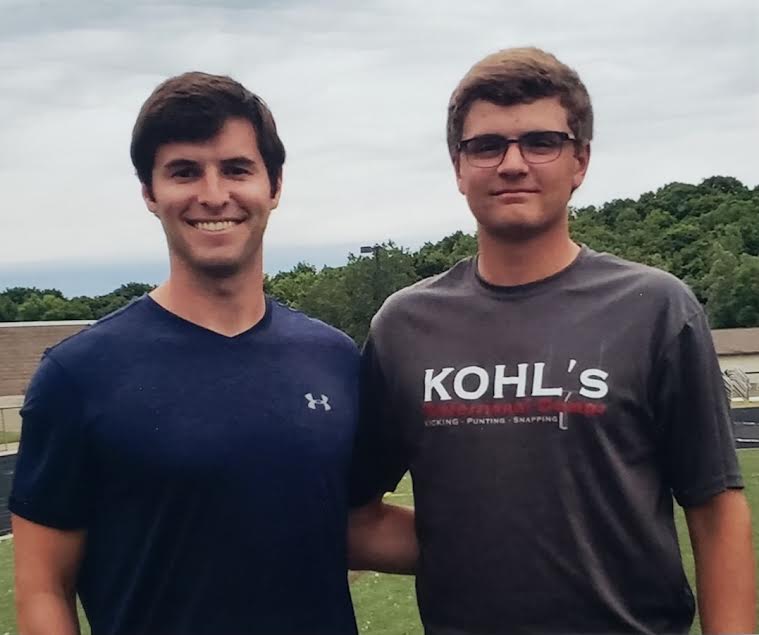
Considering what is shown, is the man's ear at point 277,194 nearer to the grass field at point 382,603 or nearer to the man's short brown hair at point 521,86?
the man's short brown hair at point 521,86

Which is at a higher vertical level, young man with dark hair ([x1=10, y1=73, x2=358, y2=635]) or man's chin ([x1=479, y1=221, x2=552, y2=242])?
man's chin ([x1=479, y1=221, x2=552, y2=242])

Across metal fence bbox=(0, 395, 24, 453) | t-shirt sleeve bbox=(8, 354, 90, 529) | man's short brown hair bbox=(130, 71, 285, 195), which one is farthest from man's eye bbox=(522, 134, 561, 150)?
metal fence bbox=(0, 395, 24, 453)

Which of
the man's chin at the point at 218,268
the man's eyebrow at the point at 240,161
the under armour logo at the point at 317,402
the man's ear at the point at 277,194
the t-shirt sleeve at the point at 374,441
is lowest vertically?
the t-shirt sleeve at the point at 374,441

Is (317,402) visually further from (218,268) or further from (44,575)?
(44,575)

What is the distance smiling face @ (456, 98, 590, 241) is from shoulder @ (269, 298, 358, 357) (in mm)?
565

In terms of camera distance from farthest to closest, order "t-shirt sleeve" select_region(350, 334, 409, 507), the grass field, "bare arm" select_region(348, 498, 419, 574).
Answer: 1. the grass field
2. "bare arm" select_region(348, 498, 419, 574)
3. "t-shirt sleeve" select_region(350, 334, 409, 507)

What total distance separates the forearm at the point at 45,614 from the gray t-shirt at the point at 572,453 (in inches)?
34.5

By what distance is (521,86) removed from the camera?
240 centimetres

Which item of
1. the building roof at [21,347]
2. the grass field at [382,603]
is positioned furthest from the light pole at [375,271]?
the grass field at [382,603]

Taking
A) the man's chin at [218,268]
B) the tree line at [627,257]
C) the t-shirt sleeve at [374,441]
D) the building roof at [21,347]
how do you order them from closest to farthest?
1. the man's chin at [218,268]
2. the t-shirt sleeve at [374,441]
3. the building roof at [21,347]
4. the tree line at [627,257]

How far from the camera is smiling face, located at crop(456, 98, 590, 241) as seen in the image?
2395 millimetres

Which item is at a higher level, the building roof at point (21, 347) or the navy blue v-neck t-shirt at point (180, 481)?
the navy blue v-neck t-shirt at point (180, 481)

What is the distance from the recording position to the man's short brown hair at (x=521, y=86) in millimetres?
2396

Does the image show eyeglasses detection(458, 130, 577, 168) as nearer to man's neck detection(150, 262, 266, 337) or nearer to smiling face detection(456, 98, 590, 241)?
smiling face detection(456, 98, 590, 241)
